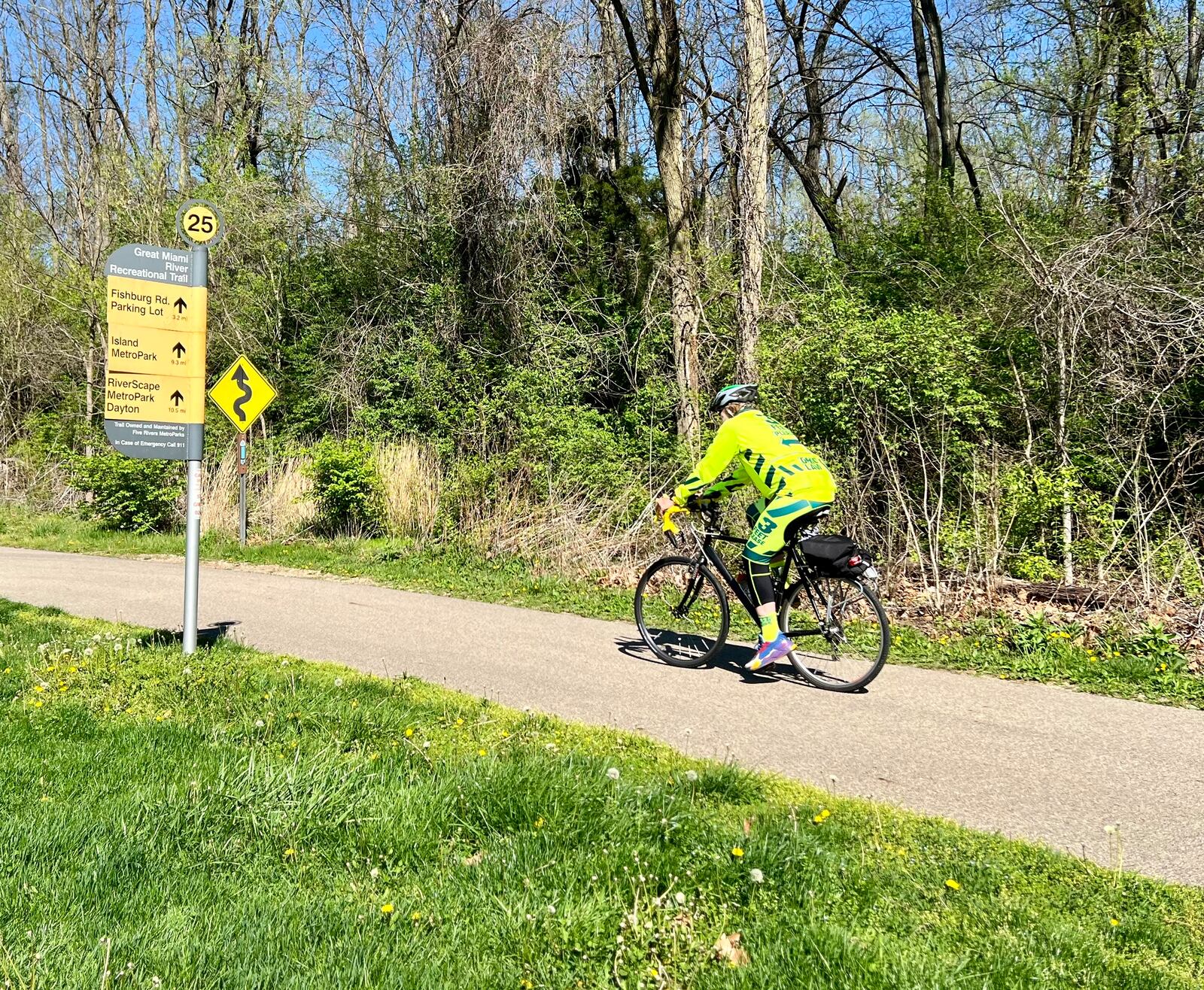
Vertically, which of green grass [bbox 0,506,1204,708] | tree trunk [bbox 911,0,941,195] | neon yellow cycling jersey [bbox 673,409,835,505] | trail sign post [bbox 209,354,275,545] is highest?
tree trunk [bbox 911,0,941,195]

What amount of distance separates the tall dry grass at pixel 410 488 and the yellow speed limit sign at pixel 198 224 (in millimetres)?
7038

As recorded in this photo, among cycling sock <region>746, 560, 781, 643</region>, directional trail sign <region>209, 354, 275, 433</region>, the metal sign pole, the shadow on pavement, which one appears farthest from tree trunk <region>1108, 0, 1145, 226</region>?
directional trail sign <region>209, 354, 275, 433</region>

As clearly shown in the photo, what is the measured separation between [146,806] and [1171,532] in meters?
8.79

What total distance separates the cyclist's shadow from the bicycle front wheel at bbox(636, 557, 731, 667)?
0.38 ft

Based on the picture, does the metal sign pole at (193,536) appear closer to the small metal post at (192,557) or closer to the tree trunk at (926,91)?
the small metal post at (192,557)

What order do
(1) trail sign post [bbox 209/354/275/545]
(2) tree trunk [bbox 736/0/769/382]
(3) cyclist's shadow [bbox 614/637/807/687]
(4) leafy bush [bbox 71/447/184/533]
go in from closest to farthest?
(3) cyclist's shadow [bbox 614/637/807/687]
(2) tree trunk [bbox 736/0/769/382]
(1) trail sign post [bbox 209/354/275/545]
(4) leafy bush [bbox 71/447/184/533]

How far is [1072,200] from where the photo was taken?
11.2 meters

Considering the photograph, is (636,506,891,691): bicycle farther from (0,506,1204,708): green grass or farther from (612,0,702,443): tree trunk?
(612,0,702,443): tree trunk

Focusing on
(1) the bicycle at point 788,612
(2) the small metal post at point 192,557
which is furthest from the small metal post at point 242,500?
(1) the bicycle at point 788,612

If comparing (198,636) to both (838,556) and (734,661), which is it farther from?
(838,556)

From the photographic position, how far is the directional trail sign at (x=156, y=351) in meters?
6.34

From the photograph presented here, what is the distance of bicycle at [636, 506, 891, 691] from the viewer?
6523 mm

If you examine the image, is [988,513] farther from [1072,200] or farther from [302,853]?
[302,853]

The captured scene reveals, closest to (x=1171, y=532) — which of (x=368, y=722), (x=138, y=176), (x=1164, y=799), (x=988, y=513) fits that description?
(x=988, y=513)
